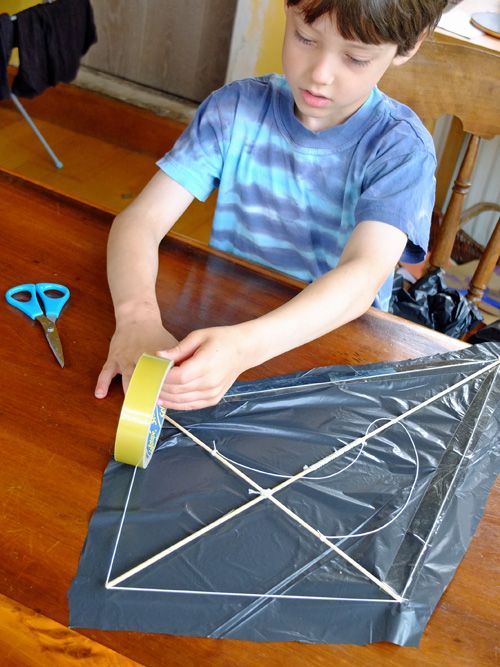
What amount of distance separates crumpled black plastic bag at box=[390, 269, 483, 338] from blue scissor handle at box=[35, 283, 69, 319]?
23.3 inches

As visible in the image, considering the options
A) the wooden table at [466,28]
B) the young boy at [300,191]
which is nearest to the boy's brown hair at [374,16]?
the young boy at [300,191]

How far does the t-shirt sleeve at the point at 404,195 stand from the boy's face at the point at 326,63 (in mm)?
115

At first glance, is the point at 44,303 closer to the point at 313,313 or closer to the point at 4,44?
the point at 313,313

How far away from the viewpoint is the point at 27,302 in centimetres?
94

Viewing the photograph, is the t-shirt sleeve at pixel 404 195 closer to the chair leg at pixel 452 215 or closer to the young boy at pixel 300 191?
the young boy at pixel 300 191

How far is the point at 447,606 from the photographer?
2.31 feet

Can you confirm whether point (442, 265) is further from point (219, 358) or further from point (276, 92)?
point (219, 358)

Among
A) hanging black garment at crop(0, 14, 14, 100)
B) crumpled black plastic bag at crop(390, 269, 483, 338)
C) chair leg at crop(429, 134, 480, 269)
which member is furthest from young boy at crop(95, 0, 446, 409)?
hanging black garment at crop(0, 14, 14, 100)

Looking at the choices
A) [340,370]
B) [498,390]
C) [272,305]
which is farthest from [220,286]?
[498,390]

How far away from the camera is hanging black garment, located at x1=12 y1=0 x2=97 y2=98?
2.23 meters

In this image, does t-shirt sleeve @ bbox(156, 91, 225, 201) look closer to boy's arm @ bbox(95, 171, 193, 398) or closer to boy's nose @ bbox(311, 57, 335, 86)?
boy's arm @ bbox(95, 171, 193, 398)

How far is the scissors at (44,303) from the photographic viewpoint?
91 centimetres

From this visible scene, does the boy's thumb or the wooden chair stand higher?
the wooden chair

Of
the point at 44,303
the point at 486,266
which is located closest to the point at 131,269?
the point at 44,303
